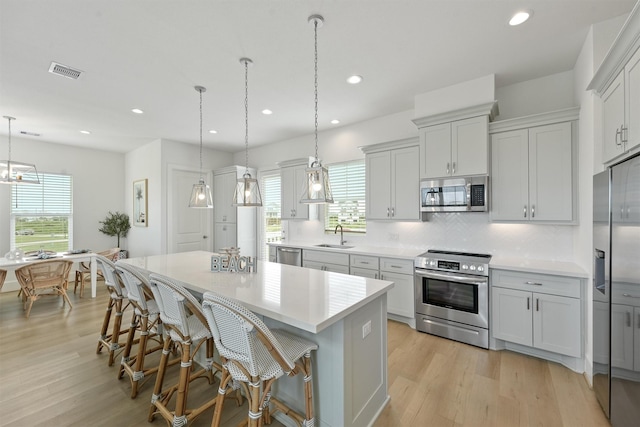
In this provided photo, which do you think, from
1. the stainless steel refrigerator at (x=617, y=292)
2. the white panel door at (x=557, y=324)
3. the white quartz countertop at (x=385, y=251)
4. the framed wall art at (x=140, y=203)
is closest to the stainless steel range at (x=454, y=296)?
the white quartz countertop at (x=385, y=251)

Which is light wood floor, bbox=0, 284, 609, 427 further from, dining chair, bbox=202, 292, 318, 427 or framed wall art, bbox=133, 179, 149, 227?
framed wall art, bbox=133, 179, 149, 227

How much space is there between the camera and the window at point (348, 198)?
4609mm

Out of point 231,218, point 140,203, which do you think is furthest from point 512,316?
point 140,203

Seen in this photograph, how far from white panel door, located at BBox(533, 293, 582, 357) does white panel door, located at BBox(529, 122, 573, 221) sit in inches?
32.4

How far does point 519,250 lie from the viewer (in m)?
3.23

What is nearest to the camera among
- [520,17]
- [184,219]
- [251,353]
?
[251,353]

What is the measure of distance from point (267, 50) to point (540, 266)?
3.41 m

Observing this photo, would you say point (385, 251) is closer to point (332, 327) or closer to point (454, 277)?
point (454, 277)

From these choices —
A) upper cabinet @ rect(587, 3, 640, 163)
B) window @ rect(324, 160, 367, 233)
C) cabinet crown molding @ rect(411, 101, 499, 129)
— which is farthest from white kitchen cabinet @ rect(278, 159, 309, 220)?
upper cabinet @ rect(587, 3, 640, 163)

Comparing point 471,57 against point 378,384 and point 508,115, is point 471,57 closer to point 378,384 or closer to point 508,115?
point 508,115

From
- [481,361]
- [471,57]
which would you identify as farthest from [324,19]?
[481,361]

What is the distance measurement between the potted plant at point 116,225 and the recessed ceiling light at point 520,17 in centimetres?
764

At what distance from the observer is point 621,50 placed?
5.06ft

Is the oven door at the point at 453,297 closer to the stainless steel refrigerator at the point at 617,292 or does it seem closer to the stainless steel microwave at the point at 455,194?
the stainless steel microwave at the point at 455,194
